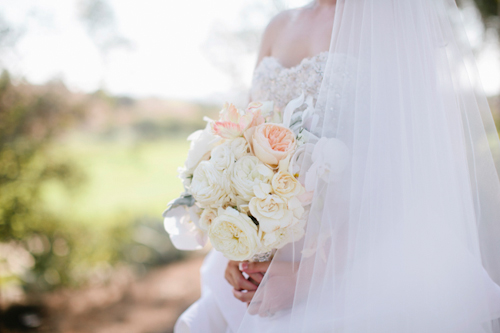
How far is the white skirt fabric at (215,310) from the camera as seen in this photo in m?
1.57

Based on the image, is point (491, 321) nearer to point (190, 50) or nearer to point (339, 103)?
point (339, 103)

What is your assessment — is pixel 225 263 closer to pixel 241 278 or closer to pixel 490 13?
pixel 241 278

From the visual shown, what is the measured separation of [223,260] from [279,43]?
4.03 ft

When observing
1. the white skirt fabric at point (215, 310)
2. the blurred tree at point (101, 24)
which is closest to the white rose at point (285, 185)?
the white skirt fabric at point (215, 310)

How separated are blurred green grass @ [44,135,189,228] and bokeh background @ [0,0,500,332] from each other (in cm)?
Result: 3

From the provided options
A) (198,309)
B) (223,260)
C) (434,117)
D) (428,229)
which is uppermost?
(434,117)

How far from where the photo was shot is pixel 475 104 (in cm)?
124

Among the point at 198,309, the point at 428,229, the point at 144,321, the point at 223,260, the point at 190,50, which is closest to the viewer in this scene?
the point at 428,229

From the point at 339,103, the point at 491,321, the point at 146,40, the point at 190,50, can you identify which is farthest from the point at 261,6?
the point at 491,321

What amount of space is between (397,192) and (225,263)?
3.25 feet

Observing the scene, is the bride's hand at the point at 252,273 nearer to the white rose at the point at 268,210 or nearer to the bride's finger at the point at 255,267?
the bride's finger at the point at 255,267

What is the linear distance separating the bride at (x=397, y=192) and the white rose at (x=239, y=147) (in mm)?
220

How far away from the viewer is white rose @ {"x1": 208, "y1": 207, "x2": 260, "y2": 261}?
3.61 ft

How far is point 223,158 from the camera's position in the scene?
1185 mm
